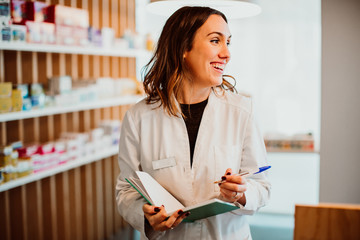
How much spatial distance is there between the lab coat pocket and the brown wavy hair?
0.88 feet

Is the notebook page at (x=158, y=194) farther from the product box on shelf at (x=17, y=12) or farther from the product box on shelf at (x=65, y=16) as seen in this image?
the product box on shelf at (x=65, y=16)

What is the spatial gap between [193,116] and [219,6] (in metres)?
0.59

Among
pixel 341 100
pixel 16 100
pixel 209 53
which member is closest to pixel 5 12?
pixel 16 100

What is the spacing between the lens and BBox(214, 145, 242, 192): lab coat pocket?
5.95 feet

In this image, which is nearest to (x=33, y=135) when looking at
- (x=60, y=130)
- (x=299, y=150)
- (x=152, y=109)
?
(x=60, y=130)

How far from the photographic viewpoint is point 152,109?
1920 millimetres

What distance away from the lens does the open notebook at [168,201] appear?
1477mm

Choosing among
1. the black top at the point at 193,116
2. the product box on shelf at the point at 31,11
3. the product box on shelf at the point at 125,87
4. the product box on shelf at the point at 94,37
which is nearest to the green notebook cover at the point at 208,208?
the black top at the point at 193,116

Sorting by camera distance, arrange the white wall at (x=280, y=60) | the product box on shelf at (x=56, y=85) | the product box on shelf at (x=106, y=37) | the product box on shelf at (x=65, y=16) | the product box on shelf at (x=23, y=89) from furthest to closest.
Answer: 1. the white wall at (x=280, y=60)
2. the product box on shelf at (x=106, y=37)
3. the product box on shelf at (x=56, y=85)
4. the product box on shelf at (x=65, y=16)
5. the product box on shelf at (x=23, y=89)

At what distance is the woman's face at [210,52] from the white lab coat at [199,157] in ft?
0.45

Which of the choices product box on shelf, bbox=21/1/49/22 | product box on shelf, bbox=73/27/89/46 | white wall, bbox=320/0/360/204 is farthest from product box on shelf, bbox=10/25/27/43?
white wall, bbox=320/0/360/204

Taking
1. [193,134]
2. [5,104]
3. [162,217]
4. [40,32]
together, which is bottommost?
[162,217]

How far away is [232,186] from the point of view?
1585 millimetres

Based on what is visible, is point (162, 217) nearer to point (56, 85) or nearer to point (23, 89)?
point (23, 89)
